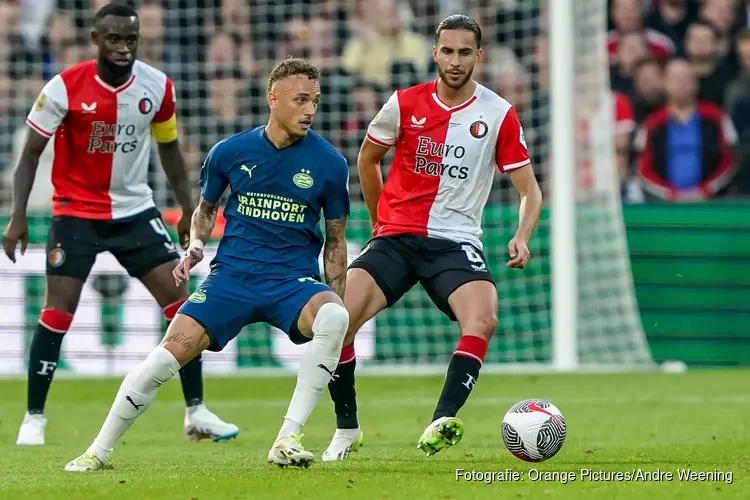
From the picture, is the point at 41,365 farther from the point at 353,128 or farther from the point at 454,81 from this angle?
the point at 353,128

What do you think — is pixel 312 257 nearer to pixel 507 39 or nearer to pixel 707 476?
pixel 707 476

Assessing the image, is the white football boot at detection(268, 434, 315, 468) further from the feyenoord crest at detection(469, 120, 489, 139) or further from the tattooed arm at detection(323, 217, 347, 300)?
the feyenoord crest at detection(469, 120, 489, 139)

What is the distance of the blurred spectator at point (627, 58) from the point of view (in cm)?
1537

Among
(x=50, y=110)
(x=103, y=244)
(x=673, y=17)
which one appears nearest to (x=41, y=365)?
(x=103, y=244)

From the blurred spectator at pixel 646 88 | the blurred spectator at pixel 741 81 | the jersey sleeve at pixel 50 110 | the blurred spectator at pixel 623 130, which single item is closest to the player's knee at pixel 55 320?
the jersey sleeve at pixel 50 110

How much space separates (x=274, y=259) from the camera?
6.56 meters

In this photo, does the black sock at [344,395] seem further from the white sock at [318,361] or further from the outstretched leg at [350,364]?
the white sock at [318,361]

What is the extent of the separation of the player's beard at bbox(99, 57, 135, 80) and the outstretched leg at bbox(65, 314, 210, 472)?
248cm

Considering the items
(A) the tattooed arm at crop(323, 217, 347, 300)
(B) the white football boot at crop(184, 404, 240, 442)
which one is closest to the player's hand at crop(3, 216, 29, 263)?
(B) the white football boot at crop(184, 404, 240, 442)

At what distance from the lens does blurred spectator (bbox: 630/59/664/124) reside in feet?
49.7

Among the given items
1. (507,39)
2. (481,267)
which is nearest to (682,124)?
(507,39)

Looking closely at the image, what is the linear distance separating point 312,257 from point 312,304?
361 millimetres

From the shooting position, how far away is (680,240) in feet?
44.5

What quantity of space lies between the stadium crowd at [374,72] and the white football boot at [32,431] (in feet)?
19.6
